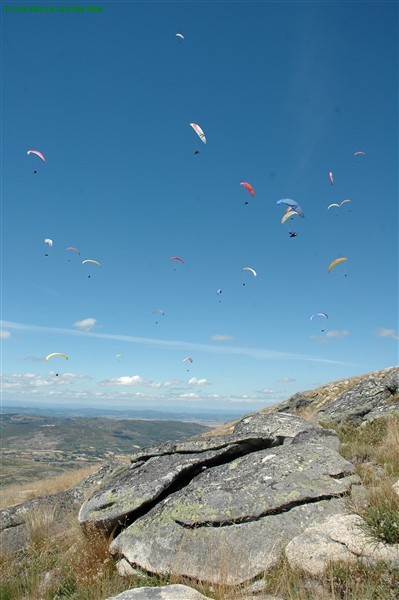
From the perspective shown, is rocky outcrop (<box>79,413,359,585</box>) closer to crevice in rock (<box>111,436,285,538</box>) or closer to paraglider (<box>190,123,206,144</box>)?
crevice in rock (<box>111,436,285,538</box>)

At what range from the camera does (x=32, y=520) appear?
10.3 meters

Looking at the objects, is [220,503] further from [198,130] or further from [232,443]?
[198,130]

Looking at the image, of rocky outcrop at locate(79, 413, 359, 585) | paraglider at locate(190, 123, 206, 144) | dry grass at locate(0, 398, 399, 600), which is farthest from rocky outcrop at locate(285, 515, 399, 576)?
paraglider at locate(190, 123, 206, 144)

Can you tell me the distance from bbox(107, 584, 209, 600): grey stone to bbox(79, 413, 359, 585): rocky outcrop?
57cm

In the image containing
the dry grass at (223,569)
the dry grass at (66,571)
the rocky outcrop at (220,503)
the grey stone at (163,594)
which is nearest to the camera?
the dry grass at (223,569)

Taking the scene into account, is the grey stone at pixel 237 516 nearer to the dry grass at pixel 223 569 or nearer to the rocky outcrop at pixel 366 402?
the dry grass at pixel 223 569

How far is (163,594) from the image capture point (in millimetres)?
5090

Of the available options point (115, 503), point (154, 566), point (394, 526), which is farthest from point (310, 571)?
point (115, 503)

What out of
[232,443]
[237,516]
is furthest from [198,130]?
[237,516]

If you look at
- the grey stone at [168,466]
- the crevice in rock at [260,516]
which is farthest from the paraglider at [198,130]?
the crevice in rock at [260,516]

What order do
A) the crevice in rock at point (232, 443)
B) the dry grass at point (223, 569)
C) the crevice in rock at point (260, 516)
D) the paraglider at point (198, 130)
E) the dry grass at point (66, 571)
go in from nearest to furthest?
the dry grass at point (223, 569) → the dry grass at point (66, 571) → the crevice in rock at point (260, 516) → the crevice in rock at point (232, 443) → the paraglider at point (198, 130)

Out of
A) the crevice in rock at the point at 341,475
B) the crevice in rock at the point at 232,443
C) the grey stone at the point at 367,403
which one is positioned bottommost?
the crevice in rock at the point at 341,475

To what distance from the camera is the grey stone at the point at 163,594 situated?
5000 millimetres

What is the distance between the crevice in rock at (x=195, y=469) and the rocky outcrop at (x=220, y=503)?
0.02 meters
